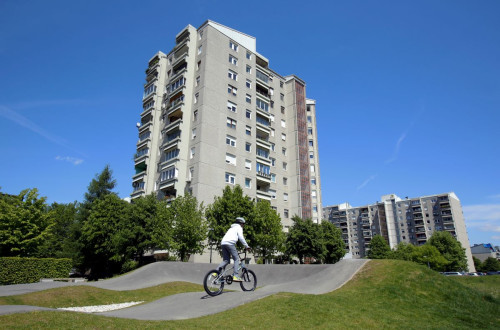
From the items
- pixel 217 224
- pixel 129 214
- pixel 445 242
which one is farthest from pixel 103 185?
pixel 445 242

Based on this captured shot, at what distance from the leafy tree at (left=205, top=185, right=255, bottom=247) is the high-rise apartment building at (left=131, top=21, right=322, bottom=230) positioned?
204 inches

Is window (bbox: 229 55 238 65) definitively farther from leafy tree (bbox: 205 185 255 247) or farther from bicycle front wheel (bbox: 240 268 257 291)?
bicycle front wheel (bbox: 240 268 257 291)

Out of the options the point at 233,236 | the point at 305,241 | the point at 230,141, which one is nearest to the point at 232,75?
the point at 230,141

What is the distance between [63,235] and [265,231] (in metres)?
39.2

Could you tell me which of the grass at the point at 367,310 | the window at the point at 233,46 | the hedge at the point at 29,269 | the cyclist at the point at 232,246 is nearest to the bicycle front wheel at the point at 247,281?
the cyclist at the point at 232,246

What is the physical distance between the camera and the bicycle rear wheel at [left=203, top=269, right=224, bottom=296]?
11.7 m

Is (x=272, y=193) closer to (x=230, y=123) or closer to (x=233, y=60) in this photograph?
(x=230, y=123)

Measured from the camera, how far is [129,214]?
35625 mm

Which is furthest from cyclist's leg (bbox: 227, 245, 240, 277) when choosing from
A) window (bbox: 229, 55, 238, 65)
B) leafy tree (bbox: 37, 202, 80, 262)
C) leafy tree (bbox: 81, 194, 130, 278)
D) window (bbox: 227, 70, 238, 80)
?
window (bbox: 229, 55, 238, 65)

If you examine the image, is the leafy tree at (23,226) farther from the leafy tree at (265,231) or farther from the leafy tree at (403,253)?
the leafy tree at (403,253)

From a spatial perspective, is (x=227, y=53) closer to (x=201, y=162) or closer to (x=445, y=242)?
(x=201, y=162)

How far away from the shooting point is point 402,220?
11969 centimetres

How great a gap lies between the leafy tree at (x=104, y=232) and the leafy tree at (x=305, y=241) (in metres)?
23.2

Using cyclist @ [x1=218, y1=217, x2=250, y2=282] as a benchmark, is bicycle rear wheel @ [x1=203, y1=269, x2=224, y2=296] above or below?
below
